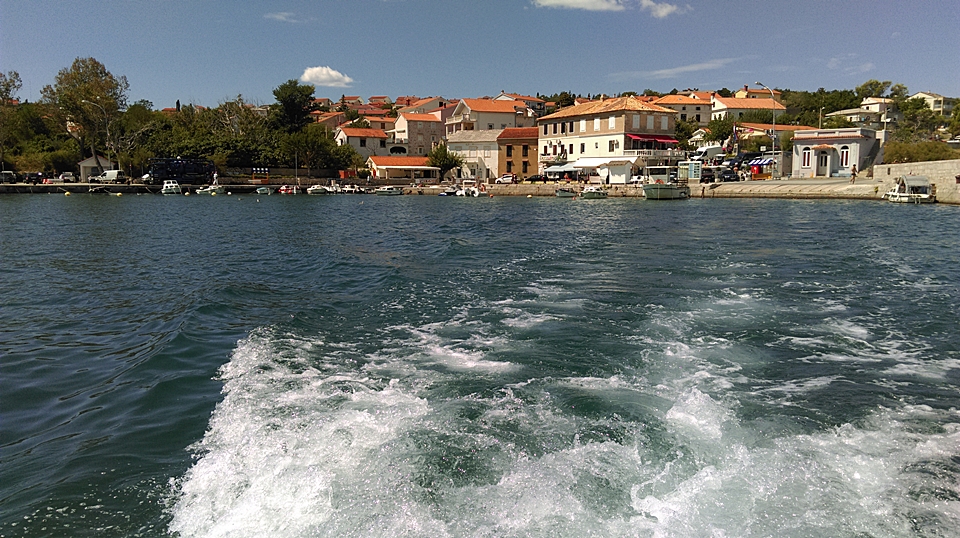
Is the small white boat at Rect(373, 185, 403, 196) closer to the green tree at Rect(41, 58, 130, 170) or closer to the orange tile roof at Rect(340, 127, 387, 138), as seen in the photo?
the orange tile roof at Rect(340, 127, 387, 138)

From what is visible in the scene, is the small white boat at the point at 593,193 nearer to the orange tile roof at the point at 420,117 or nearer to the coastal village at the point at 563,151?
the coastal village at the point at 563,151

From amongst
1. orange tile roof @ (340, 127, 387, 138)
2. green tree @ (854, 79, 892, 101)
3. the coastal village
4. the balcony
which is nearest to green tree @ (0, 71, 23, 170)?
the coastal village

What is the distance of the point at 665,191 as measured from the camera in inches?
1790

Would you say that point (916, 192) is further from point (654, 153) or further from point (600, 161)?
point (600, 161)

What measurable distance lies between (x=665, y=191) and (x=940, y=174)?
53.9ft

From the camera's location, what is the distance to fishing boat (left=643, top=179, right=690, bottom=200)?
149ft

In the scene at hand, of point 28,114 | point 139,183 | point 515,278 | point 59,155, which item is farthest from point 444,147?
point 515,278

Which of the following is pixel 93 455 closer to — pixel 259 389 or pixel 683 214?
pixel 259 389

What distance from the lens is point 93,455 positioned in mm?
4641

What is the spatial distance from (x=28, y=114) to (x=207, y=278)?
8201 centimetres

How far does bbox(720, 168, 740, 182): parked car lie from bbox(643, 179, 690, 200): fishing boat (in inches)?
280

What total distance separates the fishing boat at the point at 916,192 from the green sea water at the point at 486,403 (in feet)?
87.6

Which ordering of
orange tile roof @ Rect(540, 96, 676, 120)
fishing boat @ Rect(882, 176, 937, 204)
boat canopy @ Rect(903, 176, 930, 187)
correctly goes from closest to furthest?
fishing boat @ Rect(882, 176, 937, 204), boat canopy @ Rect(903, 176, 930, 187), orange tile roof @ Rect(540, 96, 676, 120)

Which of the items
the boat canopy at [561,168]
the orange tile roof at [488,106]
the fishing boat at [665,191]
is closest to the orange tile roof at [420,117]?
the orange tile roof at [488,106]
